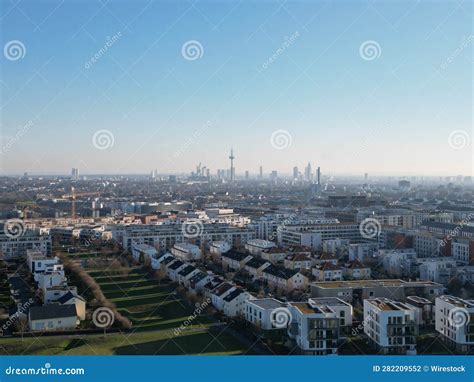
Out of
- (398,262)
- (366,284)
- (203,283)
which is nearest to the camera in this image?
(366,284)

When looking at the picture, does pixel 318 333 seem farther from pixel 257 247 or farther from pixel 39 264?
pixel 257 247

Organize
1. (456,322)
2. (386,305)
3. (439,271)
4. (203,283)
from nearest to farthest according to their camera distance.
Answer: (456,322) < (386,305) < (203,283) < (439,271)

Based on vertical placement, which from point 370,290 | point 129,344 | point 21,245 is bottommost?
point 129,344

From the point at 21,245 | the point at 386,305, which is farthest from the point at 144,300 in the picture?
the point at 21,245

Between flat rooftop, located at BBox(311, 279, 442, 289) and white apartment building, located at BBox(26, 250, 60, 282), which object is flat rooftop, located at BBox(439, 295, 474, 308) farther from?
white apartment building, located at BBox(26, 250, 60, 282)

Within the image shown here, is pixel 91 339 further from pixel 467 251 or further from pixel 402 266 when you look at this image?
pixel 467 251

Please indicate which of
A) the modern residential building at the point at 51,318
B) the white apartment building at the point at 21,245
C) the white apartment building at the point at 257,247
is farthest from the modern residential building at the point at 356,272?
the white apartment building at the point at 21,245
